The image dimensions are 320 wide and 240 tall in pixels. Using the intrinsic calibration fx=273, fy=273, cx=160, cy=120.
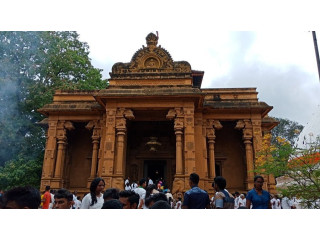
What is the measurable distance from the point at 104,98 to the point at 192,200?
10.5 metres

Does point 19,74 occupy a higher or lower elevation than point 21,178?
higher

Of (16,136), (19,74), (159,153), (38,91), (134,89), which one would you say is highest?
(19,74)

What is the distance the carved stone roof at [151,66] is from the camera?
15719mm

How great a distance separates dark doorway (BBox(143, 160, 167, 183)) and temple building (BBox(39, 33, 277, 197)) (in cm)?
7

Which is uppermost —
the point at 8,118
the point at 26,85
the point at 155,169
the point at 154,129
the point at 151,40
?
the point at 151,40

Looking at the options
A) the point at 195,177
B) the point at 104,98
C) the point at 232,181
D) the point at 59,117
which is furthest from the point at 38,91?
the point at 195,177

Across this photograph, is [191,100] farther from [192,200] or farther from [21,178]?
[21,178]

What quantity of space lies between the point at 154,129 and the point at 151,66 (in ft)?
13.4

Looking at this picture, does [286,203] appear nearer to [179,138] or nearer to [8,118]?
[179,138]

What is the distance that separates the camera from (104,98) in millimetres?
14484

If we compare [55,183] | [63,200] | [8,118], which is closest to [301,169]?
[63,200]

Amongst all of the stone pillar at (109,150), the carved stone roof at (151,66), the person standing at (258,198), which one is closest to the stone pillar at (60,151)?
the stone pillar at (109,150)

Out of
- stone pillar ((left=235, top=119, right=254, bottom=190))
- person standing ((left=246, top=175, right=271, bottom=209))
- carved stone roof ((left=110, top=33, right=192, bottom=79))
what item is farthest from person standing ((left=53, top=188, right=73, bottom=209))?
stone pillar ((left=235, top=119, right=254, bottom=190))

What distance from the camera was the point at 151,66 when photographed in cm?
1627
